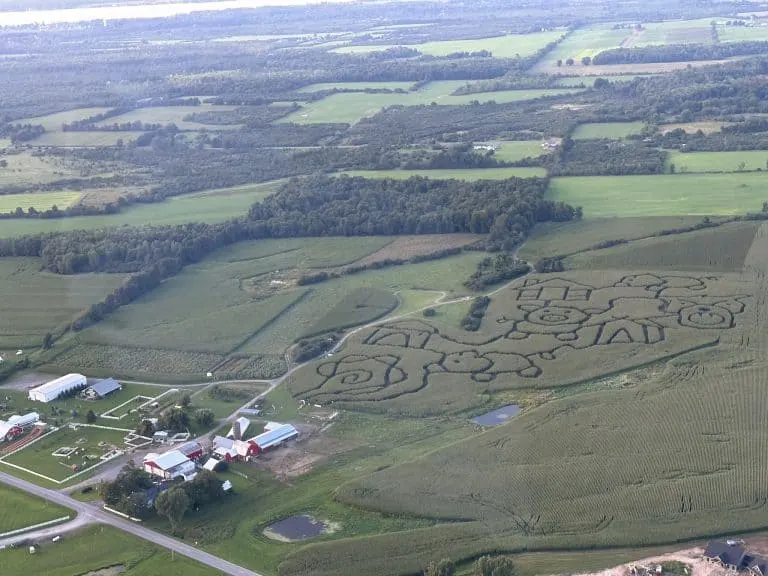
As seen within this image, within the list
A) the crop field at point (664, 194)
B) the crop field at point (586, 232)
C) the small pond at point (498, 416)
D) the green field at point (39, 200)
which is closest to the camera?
the small pond at point (498, 416)

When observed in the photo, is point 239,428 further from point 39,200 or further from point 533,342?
point 39,200

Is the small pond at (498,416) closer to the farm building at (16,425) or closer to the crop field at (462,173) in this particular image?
the farm building at (16,425)

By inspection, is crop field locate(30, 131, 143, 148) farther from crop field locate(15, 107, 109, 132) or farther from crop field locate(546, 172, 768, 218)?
crop field locate(546, 172, 768, 218)

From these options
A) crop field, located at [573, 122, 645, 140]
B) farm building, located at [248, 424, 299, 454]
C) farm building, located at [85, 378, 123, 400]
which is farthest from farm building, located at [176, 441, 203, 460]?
crop field, located at [573, 122, 645, 140]

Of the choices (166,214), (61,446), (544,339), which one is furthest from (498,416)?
(166,214)

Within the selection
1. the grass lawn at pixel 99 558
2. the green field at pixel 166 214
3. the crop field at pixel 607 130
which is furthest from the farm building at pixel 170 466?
the crop field at pixel 607 130
